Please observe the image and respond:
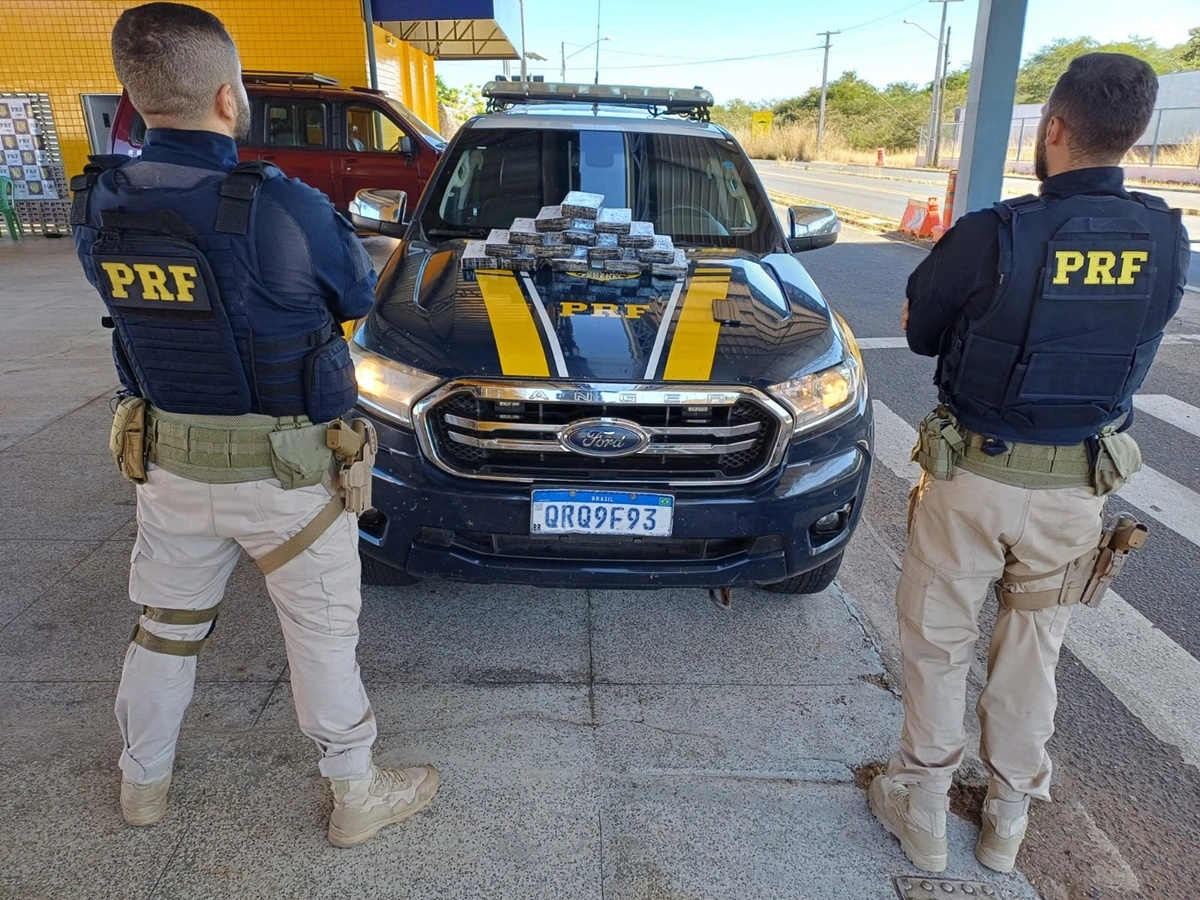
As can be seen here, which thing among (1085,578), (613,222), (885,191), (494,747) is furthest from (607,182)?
(885,191)

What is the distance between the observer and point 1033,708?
1.95 meters

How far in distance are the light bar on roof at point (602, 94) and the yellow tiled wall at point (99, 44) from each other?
36.7 ft

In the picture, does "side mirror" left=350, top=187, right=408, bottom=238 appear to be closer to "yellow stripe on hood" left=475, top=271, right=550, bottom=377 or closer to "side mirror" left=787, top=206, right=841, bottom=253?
"yellow stripe on hood" left=475, top=271, right=550, bottom=377

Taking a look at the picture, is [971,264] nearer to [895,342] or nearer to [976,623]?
[976,623]

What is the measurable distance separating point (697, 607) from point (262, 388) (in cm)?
185

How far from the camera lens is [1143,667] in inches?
112

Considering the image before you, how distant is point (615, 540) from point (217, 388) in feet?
3.85

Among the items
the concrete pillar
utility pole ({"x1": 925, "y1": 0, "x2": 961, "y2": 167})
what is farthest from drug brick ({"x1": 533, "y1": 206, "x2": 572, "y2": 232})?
utility pole ({"x1": 925, "y1": 0, "x2": 961, "y2": 167})

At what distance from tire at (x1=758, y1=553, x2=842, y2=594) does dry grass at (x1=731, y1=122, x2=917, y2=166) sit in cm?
4993

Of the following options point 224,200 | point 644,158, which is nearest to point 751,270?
point 644,158

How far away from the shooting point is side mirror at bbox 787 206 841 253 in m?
3.85

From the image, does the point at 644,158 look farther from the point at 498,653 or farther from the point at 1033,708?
the point at 1033,708

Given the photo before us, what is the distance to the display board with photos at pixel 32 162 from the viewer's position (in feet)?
44.4

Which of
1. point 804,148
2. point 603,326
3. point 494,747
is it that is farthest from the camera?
point 804,148
